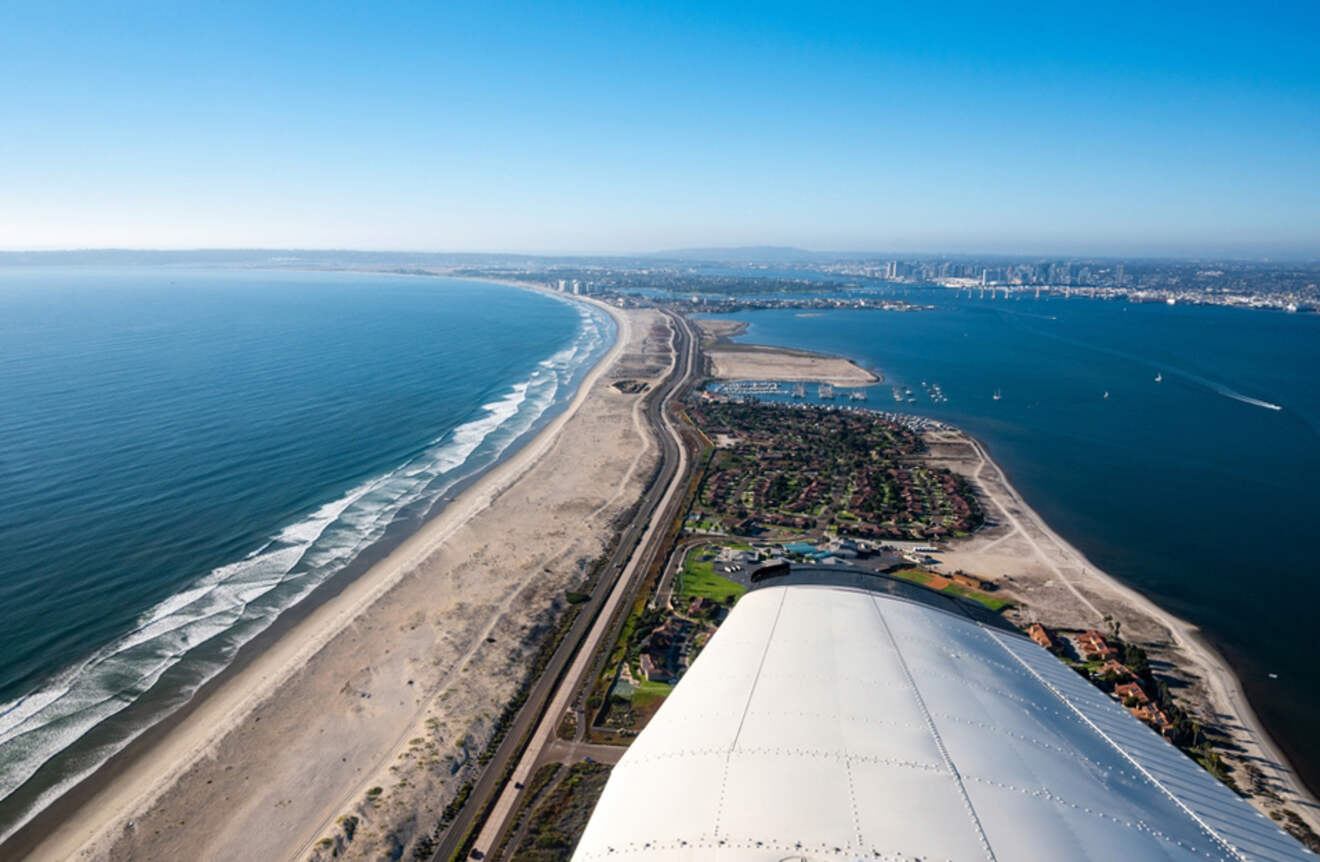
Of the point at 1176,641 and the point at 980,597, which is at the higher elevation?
the point at 980,597

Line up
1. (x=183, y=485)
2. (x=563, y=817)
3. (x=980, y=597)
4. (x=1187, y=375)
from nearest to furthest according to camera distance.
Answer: (x=563, y=817), (x=980, y=597), (x=183, y=485), (x=1187, y=375)

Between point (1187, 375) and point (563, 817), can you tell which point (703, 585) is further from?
point (1187, 375)

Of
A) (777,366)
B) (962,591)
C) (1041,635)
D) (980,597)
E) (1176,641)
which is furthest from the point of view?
(777,366)

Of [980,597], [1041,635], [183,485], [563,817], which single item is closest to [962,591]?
[980,597]

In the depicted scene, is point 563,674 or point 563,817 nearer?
point 563,817

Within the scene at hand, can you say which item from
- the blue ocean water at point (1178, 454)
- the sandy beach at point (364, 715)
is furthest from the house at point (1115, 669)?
the sandy beach at point (364, 715)

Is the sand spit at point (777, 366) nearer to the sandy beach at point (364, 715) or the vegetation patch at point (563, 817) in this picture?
the sandy beach at point (364, 715)

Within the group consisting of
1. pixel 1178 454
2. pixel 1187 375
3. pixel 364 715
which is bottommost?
pixel 364 715

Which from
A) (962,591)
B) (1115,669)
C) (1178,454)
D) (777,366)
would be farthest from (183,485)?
(1178,454)
